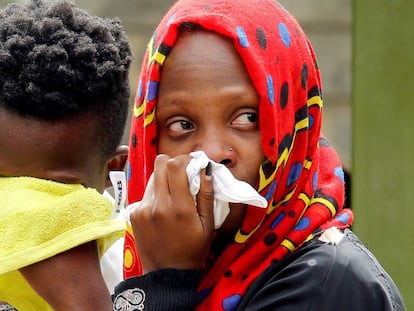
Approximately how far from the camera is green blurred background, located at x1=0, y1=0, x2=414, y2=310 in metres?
5.58

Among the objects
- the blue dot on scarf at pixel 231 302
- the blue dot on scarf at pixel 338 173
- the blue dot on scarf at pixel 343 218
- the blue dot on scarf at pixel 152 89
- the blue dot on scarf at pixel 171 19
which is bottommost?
the blue dot on scarf at pixel 231 302

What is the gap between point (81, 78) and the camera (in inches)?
102

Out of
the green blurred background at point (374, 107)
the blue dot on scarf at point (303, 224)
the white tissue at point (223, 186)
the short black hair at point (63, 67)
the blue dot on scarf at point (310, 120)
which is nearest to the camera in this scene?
the white tissue at point (223, 186)

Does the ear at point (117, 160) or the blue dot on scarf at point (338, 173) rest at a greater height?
the blue dot on scarf at point (338, 173)

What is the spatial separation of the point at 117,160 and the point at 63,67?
1.09ft

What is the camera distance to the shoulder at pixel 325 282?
2.11 metres

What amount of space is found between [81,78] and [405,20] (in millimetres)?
3323

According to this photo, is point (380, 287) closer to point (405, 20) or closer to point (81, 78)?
point (81, 78)

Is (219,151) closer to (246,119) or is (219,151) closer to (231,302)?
(246,119)

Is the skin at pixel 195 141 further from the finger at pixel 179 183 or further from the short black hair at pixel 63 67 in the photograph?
the short black hair at pixel 63 67

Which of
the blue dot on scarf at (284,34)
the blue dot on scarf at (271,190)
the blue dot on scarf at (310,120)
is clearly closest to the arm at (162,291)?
the blue dot on scarf at (271,190)

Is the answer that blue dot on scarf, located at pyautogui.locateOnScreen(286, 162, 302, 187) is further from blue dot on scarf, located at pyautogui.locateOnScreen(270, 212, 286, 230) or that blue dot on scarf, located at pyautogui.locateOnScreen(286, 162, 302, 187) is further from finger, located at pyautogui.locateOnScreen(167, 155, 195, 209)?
finger, located at pyautogui.locateOnScreen(167, 155, 195, 209)

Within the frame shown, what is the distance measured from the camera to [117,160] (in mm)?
2775

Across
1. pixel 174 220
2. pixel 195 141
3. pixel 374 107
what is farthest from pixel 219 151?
pixel 374 107
